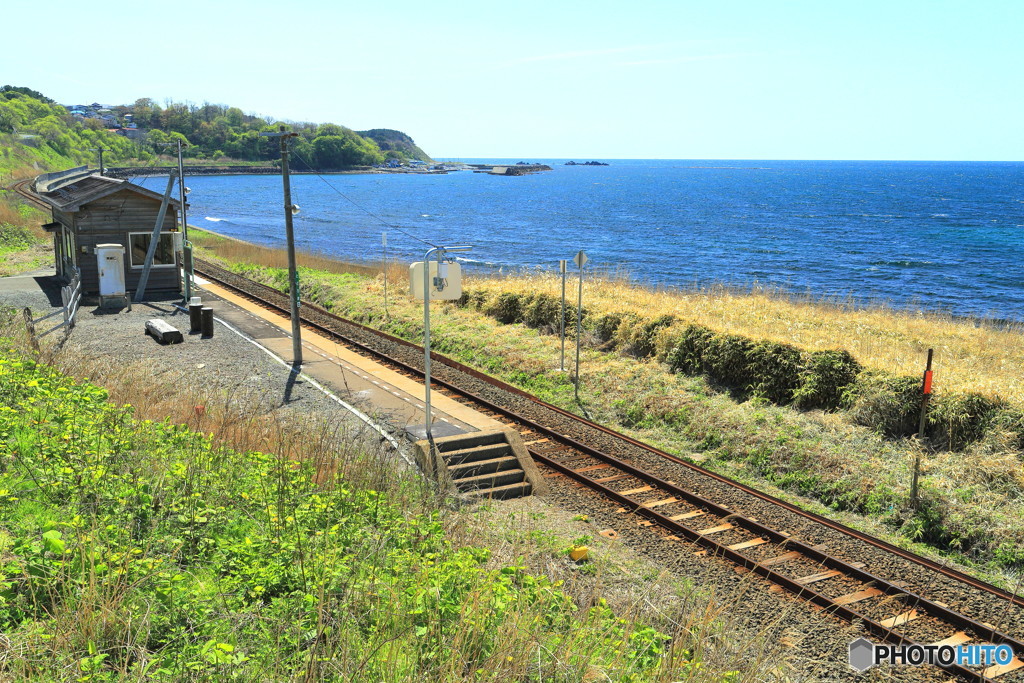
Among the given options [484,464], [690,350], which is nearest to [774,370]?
[690,350]

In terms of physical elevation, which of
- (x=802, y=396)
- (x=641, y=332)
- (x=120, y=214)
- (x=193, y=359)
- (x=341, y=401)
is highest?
(x=120, y=214)

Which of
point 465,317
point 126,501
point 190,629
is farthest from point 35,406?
point 465,317

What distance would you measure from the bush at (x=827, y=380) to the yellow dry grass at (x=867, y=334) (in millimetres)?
378

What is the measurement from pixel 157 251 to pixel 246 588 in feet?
89.1

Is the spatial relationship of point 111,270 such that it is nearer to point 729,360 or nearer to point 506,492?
point 506,492

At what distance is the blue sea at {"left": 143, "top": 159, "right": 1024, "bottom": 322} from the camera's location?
47719mm

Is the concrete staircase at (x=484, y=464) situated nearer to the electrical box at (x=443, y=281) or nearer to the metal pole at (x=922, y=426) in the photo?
the electrical box at (x=443, y=281)

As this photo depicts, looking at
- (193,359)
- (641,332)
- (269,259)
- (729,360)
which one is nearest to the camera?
(729,360)

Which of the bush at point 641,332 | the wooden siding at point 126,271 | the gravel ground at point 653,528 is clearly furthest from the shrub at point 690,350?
the wooden siding at point 126,271

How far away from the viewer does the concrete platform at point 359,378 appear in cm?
1566

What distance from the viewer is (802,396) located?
15703 mm

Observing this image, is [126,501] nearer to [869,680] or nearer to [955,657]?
[869,680]

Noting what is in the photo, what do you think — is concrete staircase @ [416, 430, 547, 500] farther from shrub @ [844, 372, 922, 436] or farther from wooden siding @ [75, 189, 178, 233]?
wooden siding @ [75, 189, 178, 233]

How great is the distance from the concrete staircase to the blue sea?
622 inches
